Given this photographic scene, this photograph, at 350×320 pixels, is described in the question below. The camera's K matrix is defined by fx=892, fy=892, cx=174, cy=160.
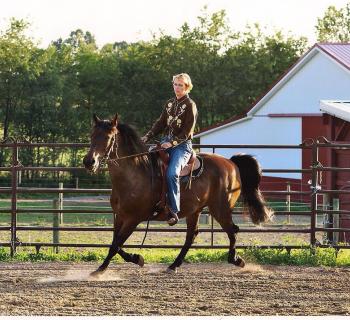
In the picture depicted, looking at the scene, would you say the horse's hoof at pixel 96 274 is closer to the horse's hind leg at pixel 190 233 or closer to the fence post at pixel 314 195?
the horse's hind leg at pixel 190 233

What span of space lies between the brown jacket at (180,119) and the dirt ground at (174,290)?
1690 millimetres

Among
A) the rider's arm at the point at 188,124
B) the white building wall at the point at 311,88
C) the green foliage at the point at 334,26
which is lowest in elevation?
the rider's arm at the point at 188,124

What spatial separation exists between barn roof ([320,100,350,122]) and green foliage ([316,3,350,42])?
3879 centimetres

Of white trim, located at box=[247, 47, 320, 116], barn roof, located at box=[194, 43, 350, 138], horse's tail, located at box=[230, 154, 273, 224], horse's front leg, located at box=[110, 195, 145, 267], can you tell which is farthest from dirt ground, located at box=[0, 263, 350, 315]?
white trim, located at box=[247, 47, 320, 116]

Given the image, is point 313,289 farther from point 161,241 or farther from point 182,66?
point 182,66

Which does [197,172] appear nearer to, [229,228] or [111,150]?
[229,228]

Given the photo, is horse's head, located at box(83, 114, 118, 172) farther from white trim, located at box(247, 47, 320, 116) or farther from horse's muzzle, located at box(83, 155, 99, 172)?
white trim, located at box(247, 47, 320, 116)

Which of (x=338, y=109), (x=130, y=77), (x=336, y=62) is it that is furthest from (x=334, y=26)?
(x=338, y=109)

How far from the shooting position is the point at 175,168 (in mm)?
10578

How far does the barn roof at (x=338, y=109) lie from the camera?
17327 millimetres

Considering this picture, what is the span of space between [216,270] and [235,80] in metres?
34.5

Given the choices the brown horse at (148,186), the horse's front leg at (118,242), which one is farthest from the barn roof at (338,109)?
the horse's front leg at (118,242)

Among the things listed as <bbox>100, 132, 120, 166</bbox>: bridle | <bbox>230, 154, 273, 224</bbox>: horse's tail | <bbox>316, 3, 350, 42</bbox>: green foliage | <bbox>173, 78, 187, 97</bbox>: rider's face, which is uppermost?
<bbox>316, 3, 350, 42</bbox>: green foliage

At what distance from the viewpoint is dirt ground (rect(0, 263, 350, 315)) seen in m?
8.26
